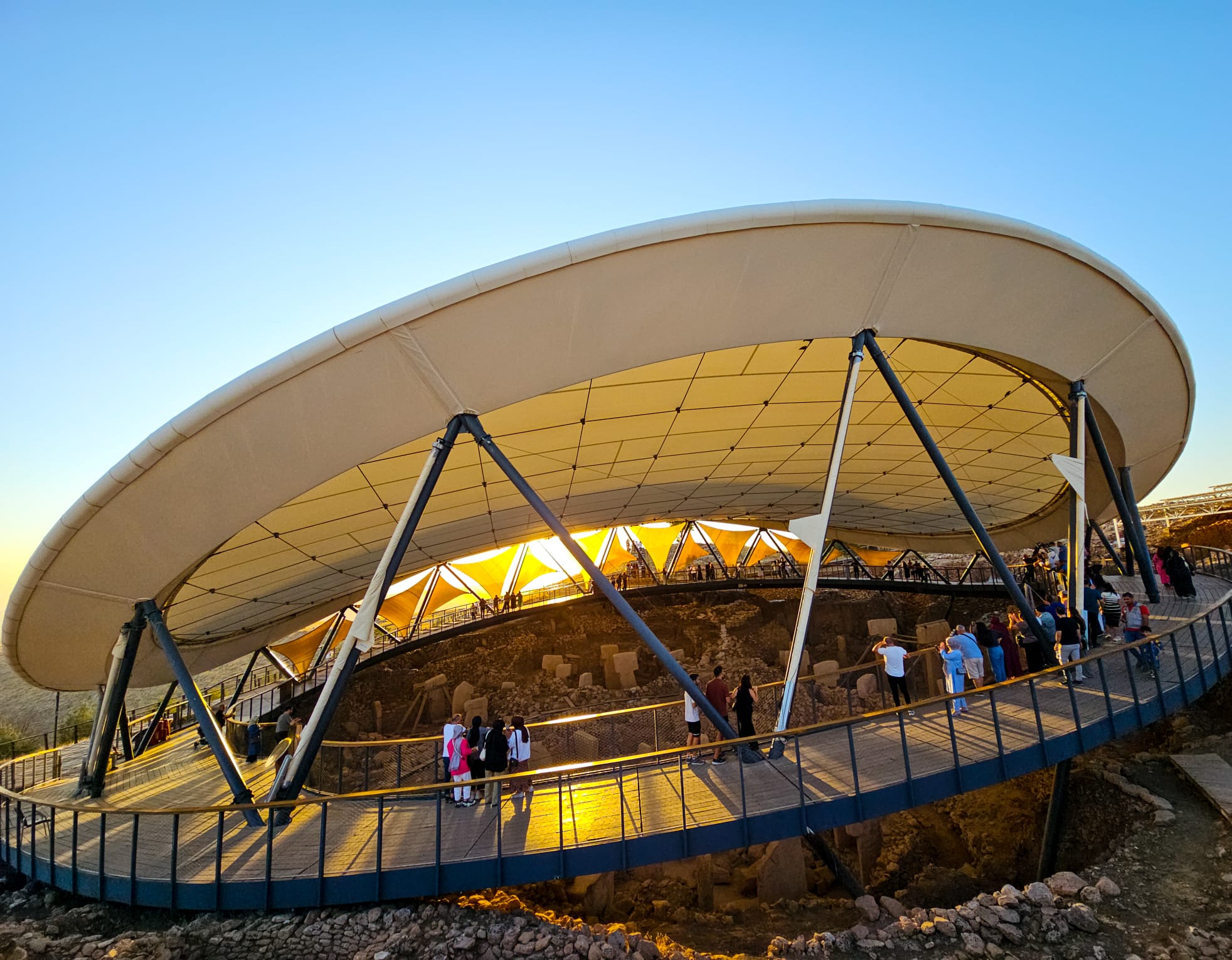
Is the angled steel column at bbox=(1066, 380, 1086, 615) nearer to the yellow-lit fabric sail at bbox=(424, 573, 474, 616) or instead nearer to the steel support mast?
the steel support mast

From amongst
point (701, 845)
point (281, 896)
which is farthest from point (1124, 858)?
point (281, 896)

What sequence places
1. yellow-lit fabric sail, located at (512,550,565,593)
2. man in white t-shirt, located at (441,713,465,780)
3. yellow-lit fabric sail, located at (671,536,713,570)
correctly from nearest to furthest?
man in white t-shirt, located at (441,713,465,780), yellow-lit fabric sail, located at (512,550,565,593), yellow-lit fabric sail, located at (671,536,713,570)

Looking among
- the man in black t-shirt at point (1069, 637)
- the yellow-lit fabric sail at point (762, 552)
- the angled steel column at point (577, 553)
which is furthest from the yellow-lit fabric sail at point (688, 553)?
the angled steel column at point (577, 553)

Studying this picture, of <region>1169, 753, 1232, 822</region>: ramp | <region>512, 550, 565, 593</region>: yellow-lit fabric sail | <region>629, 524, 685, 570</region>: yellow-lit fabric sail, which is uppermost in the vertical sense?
<region>629, 524, 685, 570</region>: yellow-lit fabric sail

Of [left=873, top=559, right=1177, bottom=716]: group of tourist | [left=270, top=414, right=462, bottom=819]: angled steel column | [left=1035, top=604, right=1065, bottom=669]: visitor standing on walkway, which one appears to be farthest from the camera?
[left=1035, top=604, right=1065, bottom=669]: visitor standing on walkway

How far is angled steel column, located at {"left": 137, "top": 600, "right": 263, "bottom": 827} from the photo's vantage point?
10.4m

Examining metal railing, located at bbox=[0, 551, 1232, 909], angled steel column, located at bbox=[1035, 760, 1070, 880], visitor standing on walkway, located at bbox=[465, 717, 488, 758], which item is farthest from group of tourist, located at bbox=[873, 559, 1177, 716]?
visitor standing on walkway, located at bbox=[465, 717, 488, 758]

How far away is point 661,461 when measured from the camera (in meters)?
18.8

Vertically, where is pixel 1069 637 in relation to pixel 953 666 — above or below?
above

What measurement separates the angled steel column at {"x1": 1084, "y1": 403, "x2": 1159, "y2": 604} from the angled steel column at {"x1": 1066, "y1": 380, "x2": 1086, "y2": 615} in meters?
1.02

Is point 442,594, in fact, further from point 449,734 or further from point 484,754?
point 449,734

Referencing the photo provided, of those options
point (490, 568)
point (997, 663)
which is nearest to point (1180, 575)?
point (997, 663)

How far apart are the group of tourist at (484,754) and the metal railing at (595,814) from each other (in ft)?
0.98

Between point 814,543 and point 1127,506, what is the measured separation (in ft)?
40.1
